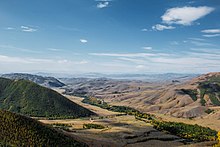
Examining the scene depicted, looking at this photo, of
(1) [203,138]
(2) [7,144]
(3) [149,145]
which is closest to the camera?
(2) [7,144]

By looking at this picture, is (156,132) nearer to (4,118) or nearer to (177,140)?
(177,140)

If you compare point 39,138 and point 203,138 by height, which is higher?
point 39,138

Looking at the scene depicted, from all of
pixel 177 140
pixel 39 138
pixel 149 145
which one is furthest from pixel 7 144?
pixel 177 140

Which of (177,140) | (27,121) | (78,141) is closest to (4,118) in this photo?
(27,121)

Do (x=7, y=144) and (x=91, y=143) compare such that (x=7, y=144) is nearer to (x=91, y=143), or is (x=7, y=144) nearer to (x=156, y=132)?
(x=91, y=143)

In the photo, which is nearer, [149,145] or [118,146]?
[118,146]

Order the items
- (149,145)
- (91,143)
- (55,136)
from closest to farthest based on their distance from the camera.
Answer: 1. (55,136)
2. (91,143)
3. (149,145)

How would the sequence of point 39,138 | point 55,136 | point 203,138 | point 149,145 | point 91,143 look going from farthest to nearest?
point 203,138, point 149,145, point 91,143, point 55,136, point 39,138
